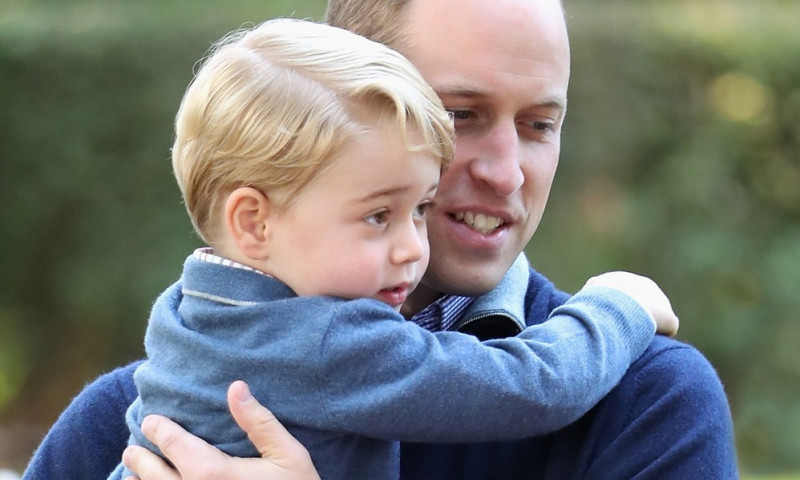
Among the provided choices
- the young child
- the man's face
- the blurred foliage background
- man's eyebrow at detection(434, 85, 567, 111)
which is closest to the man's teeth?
the man's face

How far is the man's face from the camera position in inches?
89.0

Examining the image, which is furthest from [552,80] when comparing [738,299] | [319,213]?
[738,299]

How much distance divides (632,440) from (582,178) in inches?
204

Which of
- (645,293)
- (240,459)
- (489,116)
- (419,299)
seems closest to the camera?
(240,459)

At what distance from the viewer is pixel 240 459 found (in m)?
1.93

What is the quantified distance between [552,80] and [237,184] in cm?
70

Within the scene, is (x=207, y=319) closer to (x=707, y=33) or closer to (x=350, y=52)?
(x=350, y=52)

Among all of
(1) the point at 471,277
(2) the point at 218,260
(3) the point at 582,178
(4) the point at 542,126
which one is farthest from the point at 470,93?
(3) the point at 582,178

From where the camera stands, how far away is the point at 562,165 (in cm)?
706

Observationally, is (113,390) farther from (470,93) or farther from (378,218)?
(470,93)

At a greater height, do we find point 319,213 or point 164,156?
point 319,213

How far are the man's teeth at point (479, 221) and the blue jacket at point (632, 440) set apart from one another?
0.42ft

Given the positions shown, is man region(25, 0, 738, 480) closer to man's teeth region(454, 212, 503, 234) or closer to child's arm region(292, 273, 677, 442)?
man's teeth region(454, 212, 503, 234)

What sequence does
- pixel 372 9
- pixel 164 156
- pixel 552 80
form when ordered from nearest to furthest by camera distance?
pixel 552 80
pixel 372 9
pixel 164 156
